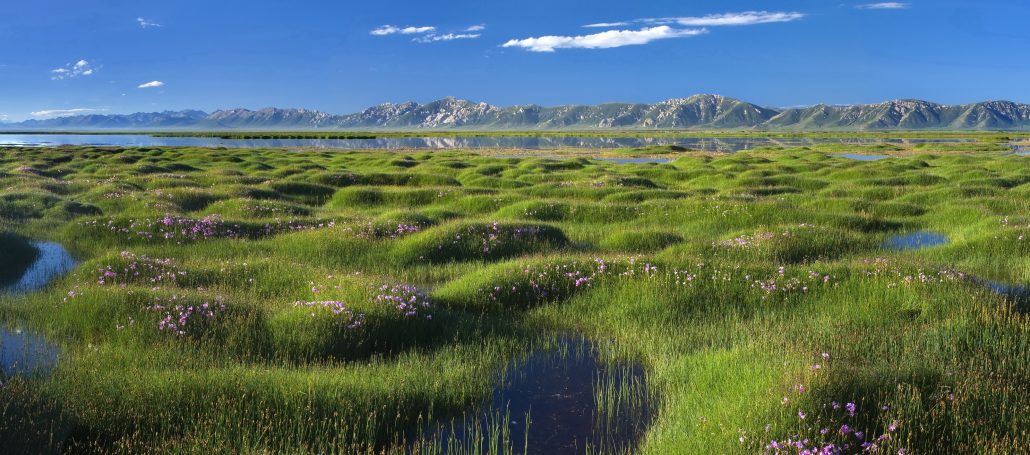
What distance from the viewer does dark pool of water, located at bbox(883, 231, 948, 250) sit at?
19.4 m

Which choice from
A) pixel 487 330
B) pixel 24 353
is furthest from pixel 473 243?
pixel 24 353

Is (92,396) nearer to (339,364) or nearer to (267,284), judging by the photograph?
(339,364)

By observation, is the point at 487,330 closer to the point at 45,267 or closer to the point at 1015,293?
the point at 1015,293

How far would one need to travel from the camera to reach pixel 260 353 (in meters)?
9.14

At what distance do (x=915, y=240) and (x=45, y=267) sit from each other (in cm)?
2528

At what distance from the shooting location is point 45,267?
16.1 m

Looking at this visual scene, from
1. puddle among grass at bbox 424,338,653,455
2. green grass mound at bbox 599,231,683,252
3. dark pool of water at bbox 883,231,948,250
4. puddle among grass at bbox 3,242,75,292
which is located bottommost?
dark pool of water at bbox 883,231,948,250

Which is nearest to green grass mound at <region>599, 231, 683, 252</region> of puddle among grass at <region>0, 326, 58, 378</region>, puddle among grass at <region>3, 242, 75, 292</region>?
puddle among grass at <region>0, 326, 58, 378</region>

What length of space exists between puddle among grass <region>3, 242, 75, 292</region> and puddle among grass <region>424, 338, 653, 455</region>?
37.7 ft

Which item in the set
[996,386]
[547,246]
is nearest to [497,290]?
[547,246]

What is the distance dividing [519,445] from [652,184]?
3223 centimetres

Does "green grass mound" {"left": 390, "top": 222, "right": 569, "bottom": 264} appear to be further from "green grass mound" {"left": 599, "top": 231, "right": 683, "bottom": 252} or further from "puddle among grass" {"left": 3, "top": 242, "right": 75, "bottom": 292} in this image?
"puddle among grass" {"left": 3, "top": 242, "right": 75, "bottom": 292}

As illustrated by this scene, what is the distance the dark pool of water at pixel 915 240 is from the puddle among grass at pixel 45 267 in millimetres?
22381

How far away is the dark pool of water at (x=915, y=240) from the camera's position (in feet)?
63.5
